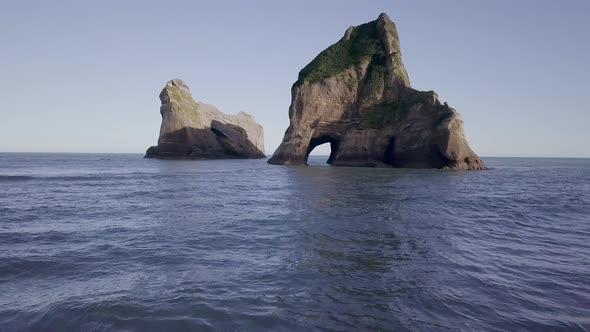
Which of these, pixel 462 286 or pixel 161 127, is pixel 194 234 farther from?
pixel 161 127

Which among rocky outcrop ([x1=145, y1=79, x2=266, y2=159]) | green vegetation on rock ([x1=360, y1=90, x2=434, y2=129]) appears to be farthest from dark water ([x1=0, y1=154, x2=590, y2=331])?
rocky outcrop ([x1=145, y1=79, x2=266, y2=159])

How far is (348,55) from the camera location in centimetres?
7256

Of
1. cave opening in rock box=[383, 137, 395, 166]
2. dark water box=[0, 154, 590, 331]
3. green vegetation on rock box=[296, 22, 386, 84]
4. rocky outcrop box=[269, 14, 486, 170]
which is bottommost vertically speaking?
dark water box=[0, 154, 590, 331]

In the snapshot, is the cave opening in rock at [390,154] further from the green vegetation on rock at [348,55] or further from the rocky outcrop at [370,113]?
the green vegetation on rock at [348,55]

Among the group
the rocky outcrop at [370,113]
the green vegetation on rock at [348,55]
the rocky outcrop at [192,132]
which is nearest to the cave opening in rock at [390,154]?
the rocky outcrop at [370,113]

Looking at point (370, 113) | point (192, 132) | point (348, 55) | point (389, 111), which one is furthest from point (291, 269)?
point (192, 132)

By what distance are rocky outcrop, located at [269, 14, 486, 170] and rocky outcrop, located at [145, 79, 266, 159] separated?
92.8ft

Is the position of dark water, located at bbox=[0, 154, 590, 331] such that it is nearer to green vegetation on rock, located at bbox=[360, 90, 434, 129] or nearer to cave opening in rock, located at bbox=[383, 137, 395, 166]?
cave opening in rock, located at bbox=[383, 137, 395, 166]

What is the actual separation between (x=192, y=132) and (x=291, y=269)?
81.9 metres

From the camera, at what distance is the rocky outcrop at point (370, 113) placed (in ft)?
184

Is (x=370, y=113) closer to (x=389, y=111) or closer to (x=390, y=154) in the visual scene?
(x=389, y=111)

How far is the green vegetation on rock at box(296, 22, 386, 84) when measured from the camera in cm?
6750

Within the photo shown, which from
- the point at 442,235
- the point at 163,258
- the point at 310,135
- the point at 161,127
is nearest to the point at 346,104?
the point at 310,135

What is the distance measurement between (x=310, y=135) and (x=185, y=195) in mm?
42183
